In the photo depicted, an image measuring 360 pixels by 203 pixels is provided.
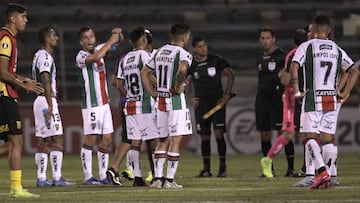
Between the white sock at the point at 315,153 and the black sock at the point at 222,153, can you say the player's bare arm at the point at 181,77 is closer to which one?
the white sock at the point at 315,153

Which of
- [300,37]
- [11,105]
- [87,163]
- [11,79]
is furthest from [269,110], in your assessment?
[11,79]

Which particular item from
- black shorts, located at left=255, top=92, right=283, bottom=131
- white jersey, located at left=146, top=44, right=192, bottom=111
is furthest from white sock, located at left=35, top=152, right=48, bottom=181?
black shorts, located at left=255, top=92, right=283, bottom=131

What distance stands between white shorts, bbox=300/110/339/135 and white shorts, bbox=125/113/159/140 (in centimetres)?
224

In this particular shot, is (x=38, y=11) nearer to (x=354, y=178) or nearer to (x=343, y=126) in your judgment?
(x=343, y=126)

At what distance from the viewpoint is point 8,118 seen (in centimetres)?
1301

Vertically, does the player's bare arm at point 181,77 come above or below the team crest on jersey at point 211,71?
below

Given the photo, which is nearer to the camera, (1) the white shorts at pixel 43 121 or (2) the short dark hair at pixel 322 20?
(2) the short dark hair at pixel 322 20

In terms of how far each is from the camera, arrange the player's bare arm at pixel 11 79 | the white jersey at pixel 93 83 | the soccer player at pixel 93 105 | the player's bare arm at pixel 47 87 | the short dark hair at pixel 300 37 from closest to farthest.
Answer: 1. the player's bare arm at pixel 11 79
2. the player's bare arm at pixel 47 87
3. the soccer player at pixel 93 105
4. the white jersey at pixel 93 83
5. the short dark hair at pixel 300 37

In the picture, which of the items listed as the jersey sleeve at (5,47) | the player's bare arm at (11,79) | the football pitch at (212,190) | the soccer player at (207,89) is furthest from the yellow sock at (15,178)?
the soccer player at (207,89)

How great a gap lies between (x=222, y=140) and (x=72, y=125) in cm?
690

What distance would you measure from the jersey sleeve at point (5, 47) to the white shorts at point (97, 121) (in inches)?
122

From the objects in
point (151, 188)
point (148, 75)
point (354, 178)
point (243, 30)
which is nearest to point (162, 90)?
point (148, 75)

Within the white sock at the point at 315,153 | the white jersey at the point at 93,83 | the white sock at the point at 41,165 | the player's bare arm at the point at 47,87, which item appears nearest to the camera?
the white sock at the point at 315,153

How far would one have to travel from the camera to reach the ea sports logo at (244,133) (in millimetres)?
23781
